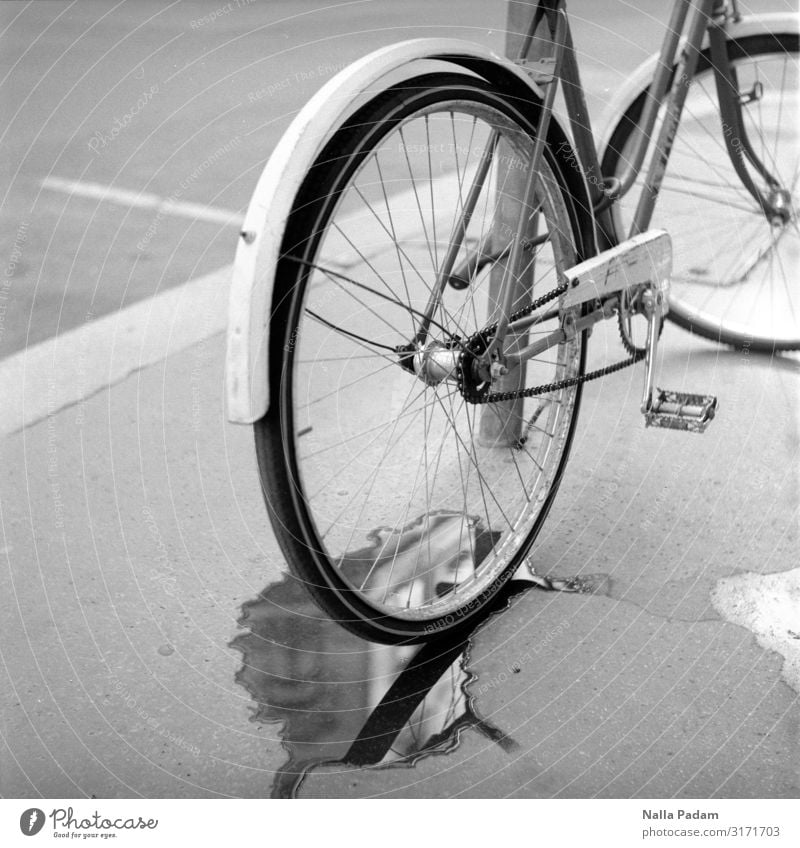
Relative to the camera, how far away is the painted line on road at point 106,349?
2.72 metres

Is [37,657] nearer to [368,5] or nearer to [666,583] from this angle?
[666,583]

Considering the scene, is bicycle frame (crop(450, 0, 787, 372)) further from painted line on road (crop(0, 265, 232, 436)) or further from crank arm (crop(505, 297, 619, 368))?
painted line on road (crop(0, 265, 232, 436))

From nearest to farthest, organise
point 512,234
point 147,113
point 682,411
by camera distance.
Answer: point 682,411 → point 512,234 → point 147,113

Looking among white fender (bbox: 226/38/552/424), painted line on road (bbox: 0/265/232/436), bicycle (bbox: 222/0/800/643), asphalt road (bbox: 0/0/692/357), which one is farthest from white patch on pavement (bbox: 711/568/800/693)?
asphalt road (bbox: 0/0/692/357)

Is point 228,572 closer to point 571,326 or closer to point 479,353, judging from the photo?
point 479,353

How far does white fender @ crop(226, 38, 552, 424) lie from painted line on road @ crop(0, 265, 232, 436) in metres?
1.21

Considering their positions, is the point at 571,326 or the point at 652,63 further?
the point at 652,63

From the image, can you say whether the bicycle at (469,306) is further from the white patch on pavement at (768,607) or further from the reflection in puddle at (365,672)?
the white patch on pavement at (768,607)

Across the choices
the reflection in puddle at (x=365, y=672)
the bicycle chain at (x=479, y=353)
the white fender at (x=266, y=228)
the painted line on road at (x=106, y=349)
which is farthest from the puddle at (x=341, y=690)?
the painted line on road at (x=106, y=349)

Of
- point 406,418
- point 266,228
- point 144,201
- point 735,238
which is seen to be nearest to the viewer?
point 266,228

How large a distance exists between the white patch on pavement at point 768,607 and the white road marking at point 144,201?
2139 millimetres

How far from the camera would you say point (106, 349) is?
2.96 meters

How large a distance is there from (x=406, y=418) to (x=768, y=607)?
985mm

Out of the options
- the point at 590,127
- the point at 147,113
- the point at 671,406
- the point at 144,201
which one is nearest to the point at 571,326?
the point at 671,406
